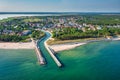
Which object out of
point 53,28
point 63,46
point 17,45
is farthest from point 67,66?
point 53,28

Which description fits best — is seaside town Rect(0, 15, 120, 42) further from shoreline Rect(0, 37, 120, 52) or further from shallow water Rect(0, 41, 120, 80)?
shallow water Rect(0, 41, 120, 80)

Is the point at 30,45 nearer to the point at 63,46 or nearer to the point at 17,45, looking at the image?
the point at 17,45

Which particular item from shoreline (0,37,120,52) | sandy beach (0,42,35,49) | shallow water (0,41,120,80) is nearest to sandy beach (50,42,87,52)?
shoreline (0,37,120,52)

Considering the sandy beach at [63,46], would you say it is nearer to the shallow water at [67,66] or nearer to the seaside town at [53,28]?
the shallow water at [67,66]

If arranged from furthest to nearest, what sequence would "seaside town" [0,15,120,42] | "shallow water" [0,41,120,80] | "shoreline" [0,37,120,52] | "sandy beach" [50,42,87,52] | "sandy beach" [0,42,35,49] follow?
"seaside town" [0,15,120,42] < "sandy beach" [0,42,35,49] < "shoreline" [0,37,120,52] < "sandy beach" [50,42,87,52] < "shallow water" [0,41,120,80]

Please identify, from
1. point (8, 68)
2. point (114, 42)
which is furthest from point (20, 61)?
point (114, 42)

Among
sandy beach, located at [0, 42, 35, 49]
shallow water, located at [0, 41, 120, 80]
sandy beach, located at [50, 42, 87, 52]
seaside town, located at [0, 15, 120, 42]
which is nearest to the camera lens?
shallow water, located at [0, 41, 120, 80]

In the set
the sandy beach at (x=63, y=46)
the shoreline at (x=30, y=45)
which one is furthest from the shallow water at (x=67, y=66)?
the shoreline at (x=30, y=45)

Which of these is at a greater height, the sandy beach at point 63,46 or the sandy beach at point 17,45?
the sandy beach at point 17,45

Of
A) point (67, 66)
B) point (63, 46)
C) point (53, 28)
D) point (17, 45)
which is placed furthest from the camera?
point (53, 28)

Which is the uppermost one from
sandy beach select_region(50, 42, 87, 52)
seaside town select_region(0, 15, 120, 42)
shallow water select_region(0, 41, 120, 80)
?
seaside town select_region(0, 15, 120, 42)
